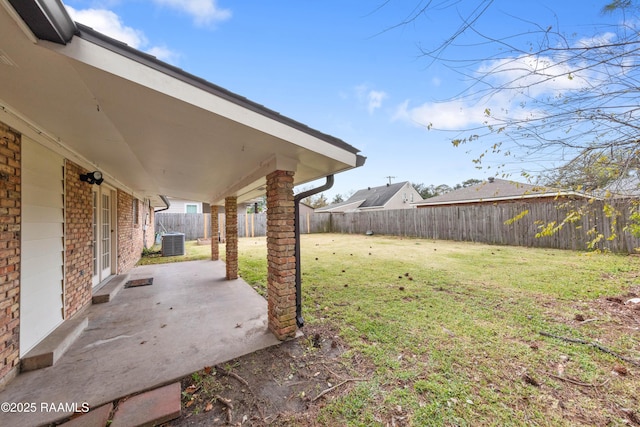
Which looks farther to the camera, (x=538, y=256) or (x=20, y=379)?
(x=538, y=256)

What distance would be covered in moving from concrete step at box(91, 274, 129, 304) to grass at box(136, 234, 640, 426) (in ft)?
8.96

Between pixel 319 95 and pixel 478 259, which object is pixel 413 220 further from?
pixel 319 95

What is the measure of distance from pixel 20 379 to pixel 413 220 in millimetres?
15281

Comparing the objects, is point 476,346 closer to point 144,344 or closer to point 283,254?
point 283,254

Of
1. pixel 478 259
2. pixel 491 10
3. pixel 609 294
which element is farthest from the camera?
pixel 478 259

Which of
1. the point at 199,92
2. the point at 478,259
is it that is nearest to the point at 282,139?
the point at 199,92

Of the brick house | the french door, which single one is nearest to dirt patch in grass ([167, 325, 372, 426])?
the brick house

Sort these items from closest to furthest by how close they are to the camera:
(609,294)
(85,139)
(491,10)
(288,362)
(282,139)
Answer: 1. (491,10)
2. (282,139)
3. (288,362)
4. (85,139)
5. (609,294)

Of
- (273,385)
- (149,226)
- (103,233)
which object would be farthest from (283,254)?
(149,226)

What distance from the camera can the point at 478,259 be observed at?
25.6 ft

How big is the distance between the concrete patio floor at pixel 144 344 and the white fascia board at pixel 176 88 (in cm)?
251

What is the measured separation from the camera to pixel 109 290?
4.78m

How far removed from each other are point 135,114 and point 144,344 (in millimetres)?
2749

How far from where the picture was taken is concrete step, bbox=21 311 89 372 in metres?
2.50
